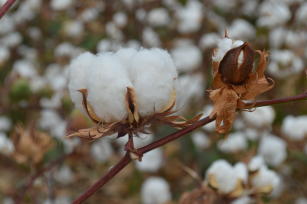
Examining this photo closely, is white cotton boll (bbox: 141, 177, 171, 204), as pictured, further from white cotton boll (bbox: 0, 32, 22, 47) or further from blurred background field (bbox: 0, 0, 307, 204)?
white cotton boll (bbox: 0, 32, 22, 47)

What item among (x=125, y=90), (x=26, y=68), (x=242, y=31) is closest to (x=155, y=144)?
(x=125, y=90)

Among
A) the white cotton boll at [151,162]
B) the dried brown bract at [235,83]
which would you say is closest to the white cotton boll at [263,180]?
the dried brown bract at [235,83]

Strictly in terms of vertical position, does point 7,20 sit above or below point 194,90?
above

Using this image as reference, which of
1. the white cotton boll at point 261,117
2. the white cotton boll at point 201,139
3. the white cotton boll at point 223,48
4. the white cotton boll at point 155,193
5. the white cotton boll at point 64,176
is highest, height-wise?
the white cotton boll at point 223,48

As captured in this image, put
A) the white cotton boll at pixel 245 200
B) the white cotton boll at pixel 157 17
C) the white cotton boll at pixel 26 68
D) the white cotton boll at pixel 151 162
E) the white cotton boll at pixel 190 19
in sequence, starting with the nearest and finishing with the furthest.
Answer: the white cotton boll at pixel 245 200 < the white cotton boll at pixel 151 162 < the white cotton boll at pixel 26 68 < the white cotton boll at pixel 190 19 < the white cotton boll at pixel 157 17

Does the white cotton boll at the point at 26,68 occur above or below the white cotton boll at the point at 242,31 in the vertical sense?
below

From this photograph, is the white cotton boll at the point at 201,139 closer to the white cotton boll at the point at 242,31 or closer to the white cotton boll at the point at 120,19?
the white cotton boll at the point at 242,31

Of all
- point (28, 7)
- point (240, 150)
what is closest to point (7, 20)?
point (28, 7)

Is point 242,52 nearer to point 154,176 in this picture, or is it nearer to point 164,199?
point 164,199
